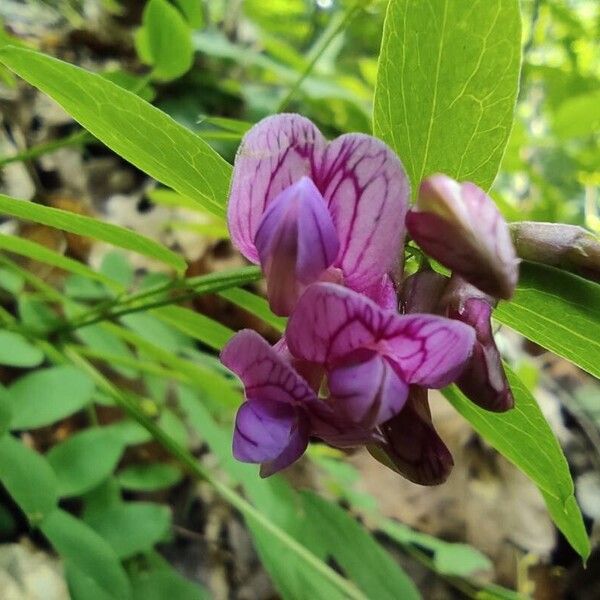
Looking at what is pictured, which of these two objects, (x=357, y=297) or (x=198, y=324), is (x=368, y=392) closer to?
(x=357, y=297)

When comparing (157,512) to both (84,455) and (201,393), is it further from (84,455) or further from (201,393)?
(201,393)

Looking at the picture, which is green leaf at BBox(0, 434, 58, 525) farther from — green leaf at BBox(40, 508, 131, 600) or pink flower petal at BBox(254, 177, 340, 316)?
pink flower petal at BBox(254, 177, 340, 316)

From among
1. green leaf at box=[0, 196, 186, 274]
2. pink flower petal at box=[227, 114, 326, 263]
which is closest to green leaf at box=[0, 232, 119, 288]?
green leaf at box=[0, 196, 186, 274]

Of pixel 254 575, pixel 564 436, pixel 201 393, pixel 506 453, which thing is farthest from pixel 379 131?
pixel 564 436

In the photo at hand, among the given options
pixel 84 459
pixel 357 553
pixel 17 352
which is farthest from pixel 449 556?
pixel 17 352

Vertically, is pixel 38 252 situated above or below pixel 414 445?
below

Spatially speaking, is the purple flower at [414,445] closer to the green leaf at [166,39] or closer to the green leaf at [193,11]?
the green leaf at [166,39]

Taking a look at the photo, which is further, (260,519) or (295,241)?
Answer: (260,519)
